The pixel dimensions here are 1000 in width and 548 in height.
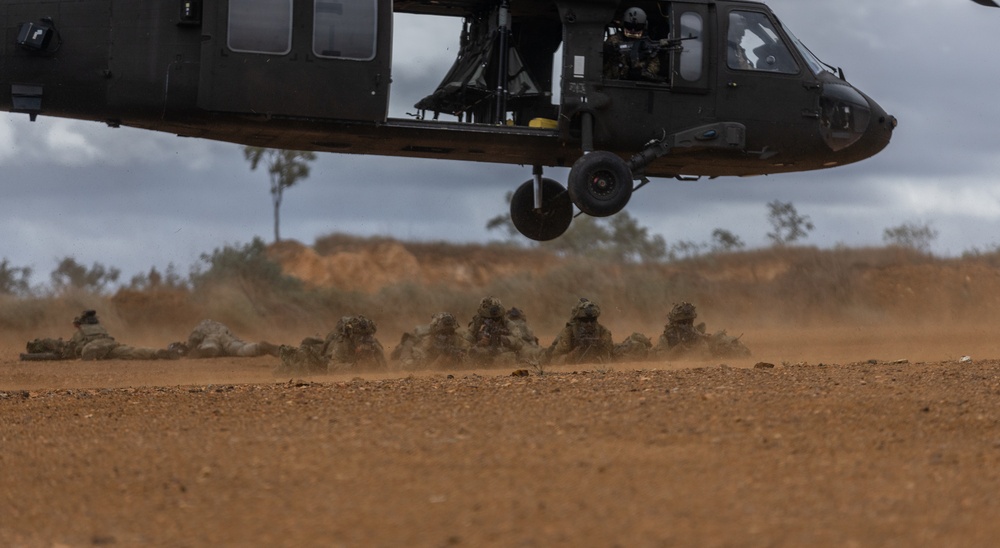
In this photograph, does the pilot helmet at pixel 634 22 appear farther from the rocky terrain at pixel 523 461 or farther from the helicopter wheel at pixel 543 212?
the rocky terrain at pixel 523 461

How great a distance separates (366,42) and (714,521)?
6.65m

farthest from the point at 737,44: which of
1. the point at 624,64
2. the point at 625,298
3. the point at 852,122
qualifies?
the point at 625,298

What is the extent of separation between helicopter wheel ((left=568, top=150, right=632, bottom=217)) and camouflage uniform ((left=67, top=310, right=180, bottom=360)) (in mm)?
9233

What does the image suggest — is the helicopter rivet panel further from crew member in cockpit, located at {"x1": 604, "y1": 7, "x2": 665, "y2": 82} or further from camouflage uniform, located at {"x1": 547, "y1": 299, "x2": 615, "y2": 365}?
camouflage uniform, located at {"x1": 547, "y1": 299, "x2": 615, "y2": 365}

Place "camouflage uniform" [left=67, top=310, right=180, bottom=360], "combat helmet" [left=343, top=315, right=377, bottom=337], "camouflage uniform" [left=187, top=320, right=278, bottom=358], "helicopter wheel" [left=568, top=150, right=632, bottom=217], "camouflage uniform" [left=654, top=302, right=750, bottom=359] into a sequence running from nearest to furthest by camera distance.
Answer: "helicopter wheel" [left=568, top=150, right=632, bottom=217] → "combat helmet" [left=343, top=315, right=377, bottom=337] → "camouflage uniform" [left=654, top=302, right=750, bottom=359] → "camouflage uniform" [left=67, top=310, right=180, bottom=360] → "camouflage uniform" [left=187, top=320, right=278, bottom=358]

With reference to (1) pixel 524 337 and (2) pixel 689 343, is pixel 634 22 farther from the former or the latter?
(1) pixel 524 337

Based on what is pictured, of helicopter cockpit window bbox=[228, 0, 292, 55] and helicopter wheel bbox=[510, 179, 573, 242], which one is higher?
helicopter cockpit window bbox=[228, 0, 292, 55]

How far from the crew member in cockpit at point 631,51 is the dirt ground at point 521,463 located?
3.34m

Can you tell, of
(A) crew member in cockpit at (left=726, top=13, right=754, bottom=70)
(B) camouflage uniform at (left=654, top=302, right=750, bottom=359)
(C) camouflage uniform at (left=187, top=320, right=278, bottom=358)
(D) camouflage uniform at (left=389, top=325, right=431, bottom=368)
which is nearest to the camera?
(A) crew member in cockpit at (left=726, top=13, right=754, bottom=70)

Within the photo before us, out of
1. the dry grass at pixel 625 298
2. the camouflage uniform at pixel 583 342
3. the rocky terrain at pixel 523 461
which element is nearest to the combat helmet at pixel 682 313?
the camouflage uniform at pixel 583 342

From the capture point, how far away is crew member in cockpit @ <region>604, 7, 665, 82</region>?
1133cm

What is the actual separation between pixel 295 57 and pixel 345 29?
0.48m

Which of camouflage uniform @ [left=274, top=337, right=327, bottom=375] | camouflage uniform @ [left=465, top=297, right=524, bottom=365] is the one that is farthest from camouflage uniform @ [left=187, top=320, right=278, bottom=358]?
camouflage uniform @ [left=465, top=297, right=524, bottom=365]

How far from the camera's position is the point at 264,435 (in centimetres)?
696
